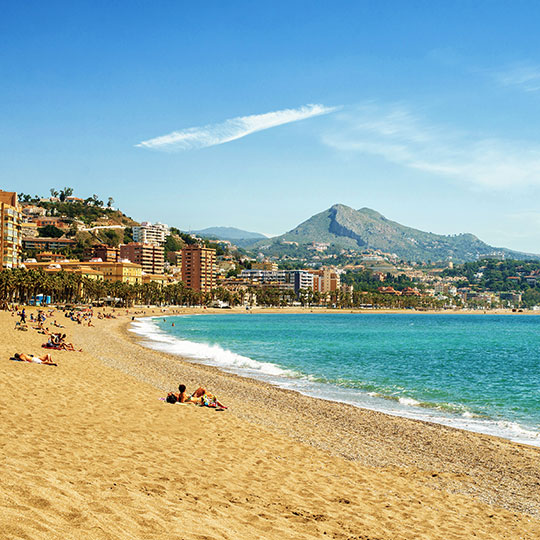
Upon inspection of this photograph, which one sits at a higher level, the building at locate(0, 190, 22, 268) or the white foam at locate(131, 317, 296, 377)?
the building at locate(0, 190, 22, 268)

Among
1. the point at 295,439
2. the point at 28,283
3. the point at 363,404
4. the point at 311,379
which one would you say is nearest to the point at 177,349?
the point at 311,379

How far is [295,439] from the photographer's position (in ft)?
48.9

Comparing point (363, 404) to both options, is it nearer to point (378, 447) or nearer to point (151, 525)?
point (378, 447)

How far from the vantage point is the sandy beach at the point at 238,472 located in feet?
23.2

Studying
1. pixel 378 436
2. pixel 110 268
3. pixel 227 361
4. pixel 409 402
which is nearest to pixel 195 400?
pixel 378 436

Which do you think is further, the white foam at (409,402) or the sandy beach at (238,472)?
the white foam at (409,402)

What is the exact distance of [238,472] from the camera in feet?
34.7

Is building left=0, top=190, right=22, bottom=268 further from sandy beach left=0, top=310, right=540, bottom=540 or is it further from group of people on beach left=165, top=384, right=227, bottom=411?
group of people on beach left=165, top=384, right=227, bottom=411

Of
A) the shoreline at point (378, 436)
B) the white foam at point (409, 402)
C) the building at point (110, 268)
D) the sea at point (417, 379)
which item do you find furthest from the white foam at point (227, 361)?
the building at point (110, 268)

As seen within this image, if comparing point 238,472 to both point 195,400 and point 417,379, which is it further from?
point 417,379

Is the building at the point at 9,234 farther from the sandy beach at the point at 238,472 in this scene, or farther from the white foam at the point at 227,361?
the sandy beach at the point at 238,472

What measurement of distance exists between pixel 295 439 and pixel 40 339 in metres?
30.8

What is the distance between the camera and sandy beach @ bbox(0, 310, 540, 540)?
23.2ft

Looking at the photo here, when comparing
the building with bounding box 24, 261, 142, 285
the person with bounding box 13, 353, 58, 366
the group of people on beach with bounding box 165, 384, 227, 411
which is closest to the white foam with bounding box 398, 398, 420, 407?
the group of people on beach with bounding box 165, 384, 227, 411
